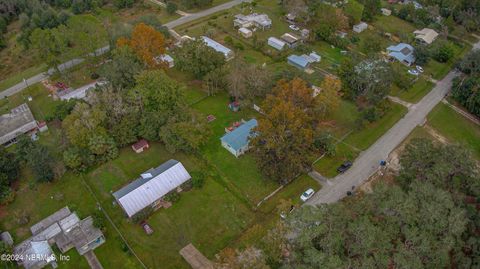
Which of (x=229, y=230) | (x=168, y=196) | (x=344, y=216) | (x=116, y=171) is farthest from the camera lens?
(x=116, y=171)

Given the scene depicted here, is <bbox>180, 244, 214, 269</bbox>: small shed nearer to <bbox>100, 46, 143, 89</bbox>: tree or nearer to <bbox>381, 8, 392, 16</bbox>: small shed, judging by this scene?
<bbox>100, 46, 143, 89</bbox>: tree

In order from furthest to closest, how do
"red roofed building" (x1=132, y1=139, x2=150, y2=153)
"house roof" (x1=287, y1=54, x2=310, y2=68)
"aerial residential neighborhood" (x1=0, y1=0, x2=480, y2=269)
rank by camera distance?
"house roof" (x1=287, y1=54, x2=310, y2=68) → "red roofed building" (x1=132, y1=139, x2=150, y2=153) → "aerial residential neighborhood" (x1=0, y1=0, x2=480, y2=269)

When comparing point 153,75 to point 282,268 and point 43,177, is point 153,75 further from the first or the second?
point 282,268

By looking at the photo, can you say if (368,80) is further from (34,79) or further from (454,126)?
(34,79)

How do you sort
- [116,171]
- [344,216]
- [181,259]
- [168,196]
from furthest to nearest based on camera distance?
[116,171] → [168,196] → [181,259] → [344,216]

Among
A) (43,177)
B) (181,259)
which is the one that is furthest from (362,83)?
(43,177)

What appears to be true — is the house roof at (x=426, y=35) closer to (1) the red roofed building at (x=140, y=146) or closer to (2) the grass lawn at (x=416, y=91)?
(2) the grass lawn at (x=416, y=91)

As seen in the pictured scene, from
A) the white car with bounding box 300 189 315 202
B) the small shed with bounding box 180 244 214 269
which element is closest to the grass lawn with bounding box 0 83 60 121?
the small shed with bounding box 180 244 214 269
